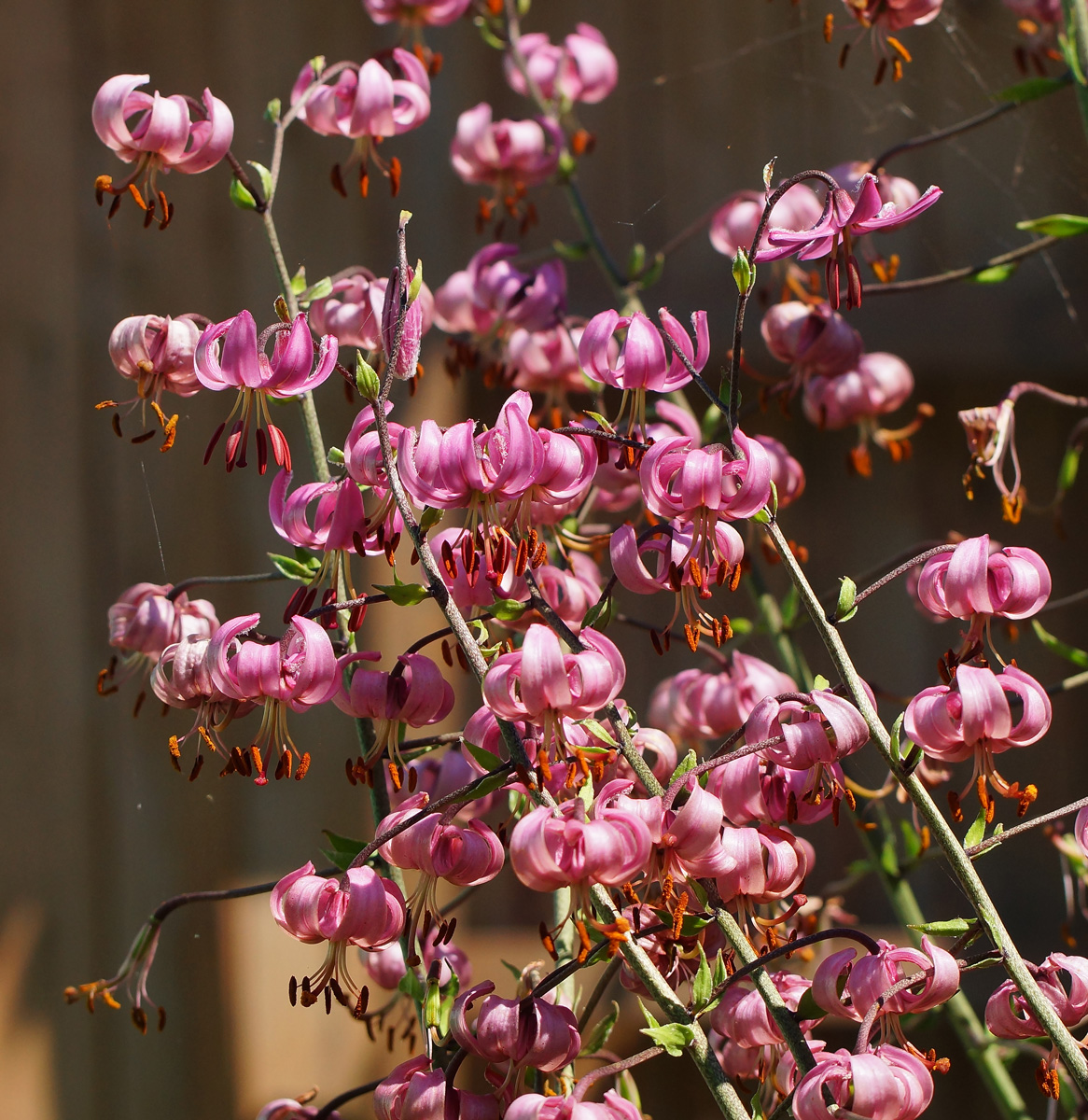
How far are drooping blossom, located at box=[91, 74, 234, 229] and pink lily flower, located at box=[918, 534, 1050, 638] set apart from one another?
545mm

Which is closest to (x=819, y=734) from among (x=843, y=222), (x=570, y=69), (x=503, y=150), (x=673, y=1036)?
(x=673, y=1036)

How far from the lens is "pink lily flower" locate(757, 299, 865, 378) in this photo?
924mm

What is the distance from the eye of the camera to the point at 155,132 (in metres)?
0.72

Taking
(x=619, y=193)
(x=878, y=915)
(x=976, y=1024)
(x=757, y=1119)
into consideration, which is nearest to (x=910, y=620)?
(x=878, y=915)

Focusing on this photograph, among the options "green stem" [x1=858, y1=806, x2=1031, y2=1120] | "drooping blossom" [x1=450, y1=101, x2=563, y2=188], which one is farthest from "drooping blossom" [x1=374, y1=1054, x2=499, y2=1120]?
"drooping blossom" [x1=450, y1=101, x2=563, y2=188]

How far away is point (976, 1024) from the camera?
0.98 meters

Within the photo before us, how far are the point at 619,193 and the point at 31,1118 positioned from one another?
1.34 metres

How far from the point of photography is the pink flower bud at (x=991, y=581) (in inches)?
24.9

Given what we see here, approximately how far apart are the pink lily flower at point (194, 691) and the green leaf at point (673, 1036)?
30 cm

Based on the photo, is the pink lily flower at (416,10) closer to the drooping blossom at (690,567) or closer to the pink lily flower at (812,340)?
the pink lily flower at (812,340)

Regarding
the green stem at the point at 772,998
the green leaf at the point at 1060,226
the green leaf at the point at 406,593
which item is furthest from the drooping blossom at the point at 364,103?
the green stem at the point at 772,998

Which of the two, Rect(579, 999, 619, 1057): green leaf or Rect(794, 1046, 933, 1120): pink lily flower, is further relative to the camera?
Rect(579, 999, 619, 1057): green leaf

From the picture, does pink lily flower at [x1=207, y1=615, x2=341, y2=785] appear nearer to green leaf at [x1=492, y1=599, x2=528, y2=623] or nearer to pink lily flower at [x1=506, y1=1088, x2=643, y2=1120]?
green leaf at [x1=492, y1=599, x2=528, y2=623]

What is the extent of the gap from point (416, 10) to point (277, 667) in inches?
28.5
